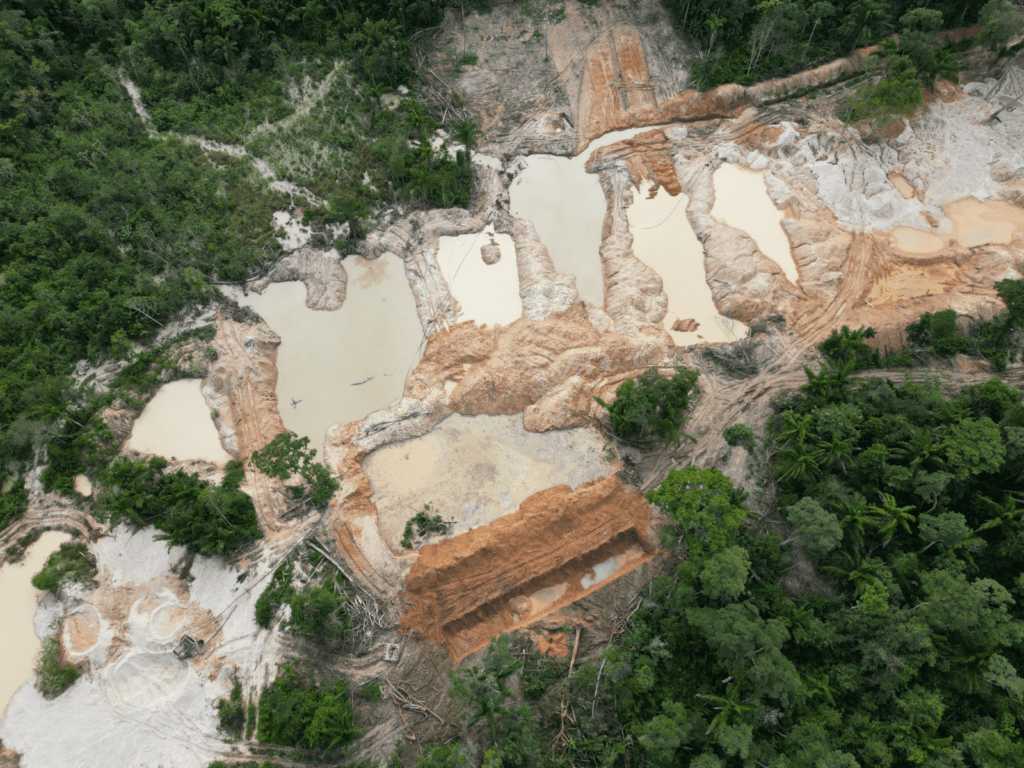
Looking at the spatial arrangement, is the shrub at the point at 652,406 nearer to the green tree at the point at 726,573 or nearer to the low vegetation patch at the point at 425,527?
the green tree at the point at 726,573

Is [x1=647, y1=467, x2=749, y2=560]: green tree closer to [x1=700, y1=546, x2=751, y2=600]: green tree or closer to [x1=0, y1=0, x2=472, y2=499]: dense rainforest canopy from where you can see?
[x1=700, y1=546, x2=751, y2=600]: green tree

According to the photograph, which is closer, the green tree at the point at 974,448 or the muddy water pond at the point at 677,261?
the green tree at the point at 974,448

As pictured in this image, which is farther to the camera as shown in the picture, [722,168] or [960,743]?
[722,168]

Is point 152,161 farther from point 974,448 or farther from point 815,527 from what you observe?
point 974,448

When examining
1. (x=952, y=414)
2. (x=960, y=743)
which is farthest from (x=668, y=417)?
(x=960, y=743)

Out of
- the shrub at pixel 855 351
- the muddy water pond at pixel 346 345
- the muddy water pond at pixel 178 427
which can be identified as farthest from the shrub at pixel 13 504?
the shrub at pixel 855 351

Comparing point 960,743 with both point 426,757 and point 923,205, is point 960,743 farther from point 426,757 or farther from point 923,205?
point 923,205

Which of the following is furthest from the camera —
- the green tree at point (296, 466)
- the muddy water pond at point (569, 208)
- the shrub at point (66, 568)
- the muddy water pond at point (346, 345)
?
the muddy water pond at point (569, 208)

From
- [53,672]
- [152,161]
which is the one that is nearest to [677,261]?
[152,161]
